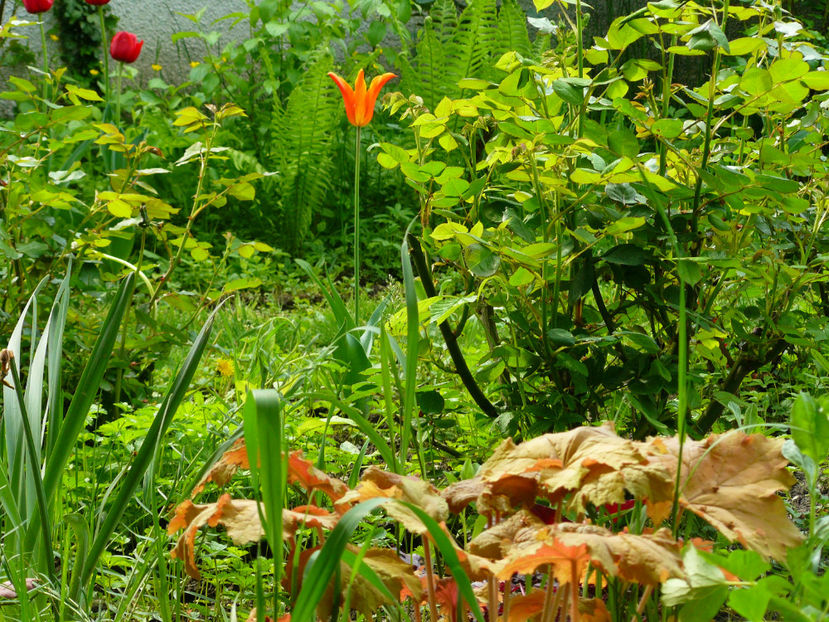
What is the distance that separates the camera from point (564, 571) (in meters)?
0.84

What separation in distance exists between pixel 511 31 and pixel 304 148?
4.57 feet

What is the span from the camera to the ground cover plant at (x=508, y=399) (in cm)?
88

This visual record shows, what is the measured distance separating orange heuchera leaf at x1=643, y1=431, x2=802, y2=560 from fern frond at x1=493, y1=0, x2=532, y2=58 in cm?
423

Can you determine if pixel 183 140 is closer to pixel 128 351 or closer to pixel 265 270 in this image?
pixel 265 270

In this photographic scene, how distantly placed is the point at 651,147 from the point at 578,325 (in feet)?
5.34

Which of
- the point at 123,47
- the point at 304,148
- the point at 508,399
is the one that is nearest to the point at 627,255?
the point at 508,399

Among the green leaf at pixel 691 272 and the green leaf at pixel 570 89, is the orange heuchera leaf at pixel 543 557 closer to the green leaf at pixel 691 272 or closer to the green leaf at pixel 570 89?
the green leaf at pixel 691 272

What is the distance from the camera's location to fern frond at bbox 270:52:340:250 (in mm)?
4527

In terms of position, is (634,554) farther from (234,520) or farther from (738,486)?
(234,520)

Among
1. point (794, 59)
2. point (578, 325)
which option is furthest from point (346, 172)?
point (794, 59)

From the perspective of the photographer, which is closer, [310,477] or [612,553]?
[612,553]

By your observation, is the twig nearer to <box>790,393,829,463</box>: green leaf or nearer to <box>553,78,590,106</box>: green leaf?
<box>553,78,590,106</box>: green leaf

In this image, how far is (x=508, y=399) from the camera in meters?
1.70

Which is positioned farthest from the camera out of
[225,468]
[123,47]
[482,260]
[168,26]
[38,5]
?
[168,26]
